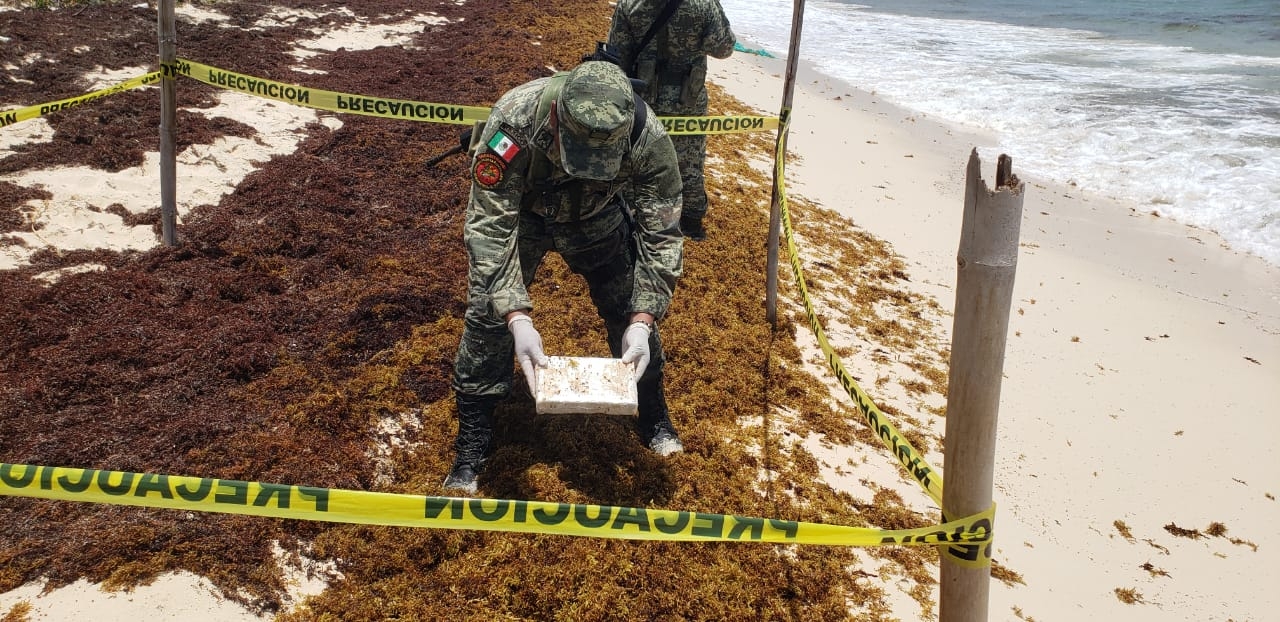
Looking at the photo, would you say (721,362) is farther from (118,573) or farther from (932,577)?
(118,573)

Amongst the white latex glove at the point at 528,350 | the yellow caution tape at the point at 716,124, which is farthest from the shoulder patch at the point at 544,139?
the yellow caution tape at the point at 716,124

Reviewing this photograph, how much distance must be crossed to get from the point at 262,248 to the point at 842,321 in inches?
161

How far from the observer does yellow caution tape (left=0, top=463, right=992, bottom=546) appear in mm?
1736

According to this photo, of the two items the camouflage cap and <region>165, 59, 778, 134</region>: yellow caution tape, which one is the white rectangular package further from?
<region>165, 59, 778, 134</region>: yellow caution tape

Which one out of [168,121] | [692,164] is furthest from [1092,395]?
[168,121]

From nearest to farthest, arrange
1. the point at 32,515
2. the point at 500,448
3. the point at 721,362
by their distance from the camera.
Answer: the point at 32,515 → the point at 500,448 → the point at 721,362

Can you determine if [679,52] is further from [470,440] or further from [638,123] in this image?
[470,440]

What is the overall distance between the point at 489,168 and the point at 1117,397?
13.4 feet

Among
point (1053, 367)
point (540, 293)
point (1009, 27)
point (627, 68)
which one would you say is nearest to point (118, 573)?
point (540, 293)

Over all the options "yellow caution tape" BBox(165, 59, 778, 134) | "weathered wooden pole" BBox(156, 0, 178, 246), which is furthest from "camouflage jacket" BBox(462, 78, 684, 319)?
"weathered wooden pole" BBox(156, 0, 178, 246)

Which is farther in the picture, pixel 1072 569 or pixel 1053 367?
pixel 1053 367

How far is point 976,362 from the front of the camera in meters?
1.85

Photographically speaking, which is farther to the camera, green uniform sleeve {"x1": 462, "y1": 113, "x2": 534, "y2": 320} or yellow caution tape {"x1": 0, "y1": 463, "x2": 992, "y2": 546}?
green uniform sleeve {"x1": 462, "y1": 113, "x2": 534, "y2": 320}

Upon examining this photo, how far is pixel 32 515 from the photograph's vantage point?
276 cm
